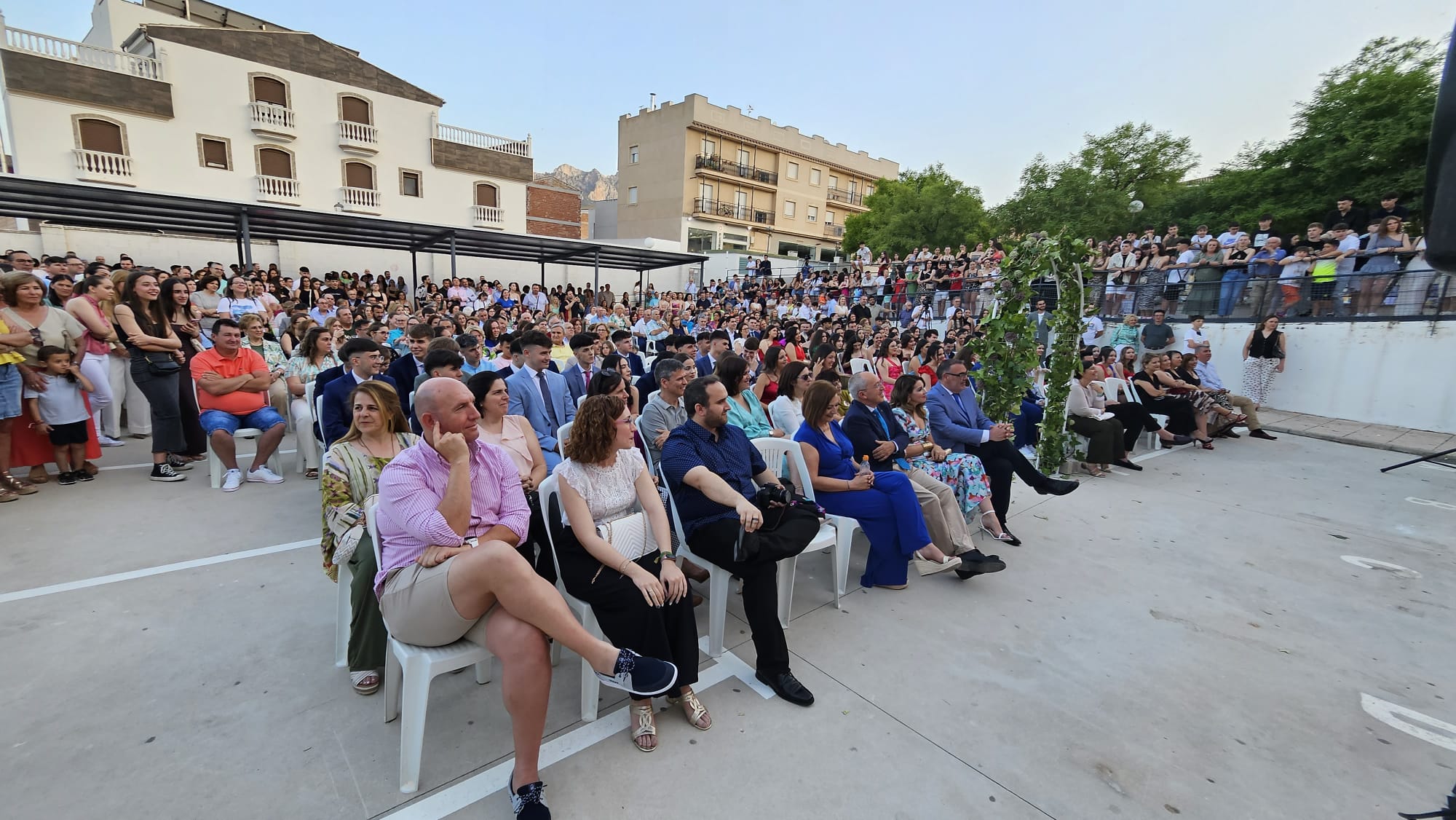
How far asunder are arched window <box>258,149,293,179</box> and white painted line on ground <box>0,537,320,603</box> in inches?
863

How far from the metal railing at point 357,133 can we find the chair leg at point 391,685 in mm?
24376

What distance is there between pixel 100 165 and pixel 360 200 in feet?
21.1

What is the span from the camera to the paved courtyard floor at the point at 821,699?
2014mm

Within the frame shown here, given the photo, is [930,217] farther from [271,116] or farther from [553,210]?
[271,116]

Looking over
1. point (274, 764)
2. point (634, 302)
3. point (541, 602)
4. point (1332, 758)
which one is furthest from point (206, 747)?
point (634, 302)

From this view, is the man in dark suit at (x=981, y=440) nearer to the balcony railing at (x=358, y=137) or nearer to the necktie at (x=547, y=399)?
the necktie at (x=547, y=399)

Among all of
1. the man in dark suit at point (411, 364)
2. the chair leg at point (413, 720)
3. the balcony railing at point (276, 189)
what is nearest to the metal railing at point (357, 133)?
the balcony railing at point (276, 189)

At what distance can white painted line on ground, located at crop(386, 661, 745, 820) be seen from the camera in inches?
75.0

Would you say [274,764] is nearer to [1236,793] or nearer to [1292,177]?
[1236,793]

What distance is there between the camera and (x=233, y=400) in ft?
15.3

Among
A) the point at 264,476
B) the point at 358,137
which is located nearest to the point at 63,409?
the point at 264,476

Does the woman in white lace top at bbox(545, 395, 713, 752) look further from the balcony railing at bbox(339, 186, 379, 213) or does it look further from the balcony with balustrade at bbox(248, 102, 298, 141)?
the balcony with balustrade at bbox(248, 102, 298, 141)

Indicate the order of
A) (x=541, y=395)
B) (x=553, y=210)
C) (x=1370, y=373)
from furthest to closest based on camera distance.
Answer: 1. (x=553, y=210)
2. (x=1370, y=373)
3. (x=541, y=395)

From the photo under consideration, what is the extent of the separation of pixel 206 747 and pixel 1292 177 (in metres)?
25.6
